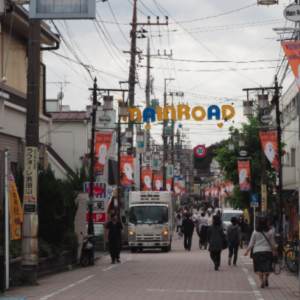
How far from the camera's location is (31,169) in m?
15.5

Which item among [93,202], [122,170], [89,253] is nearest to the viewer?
[89,253]

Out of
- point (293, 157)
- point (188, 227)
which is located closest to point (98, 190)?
point (188, 227)

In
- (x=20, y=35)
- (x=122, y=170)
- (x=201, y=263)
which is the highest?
(x=20, y=35)

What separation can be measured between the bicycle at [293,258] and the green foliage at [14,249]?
8361 millimetres

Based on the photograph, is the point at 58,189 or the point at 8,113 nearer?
the point at 58,189

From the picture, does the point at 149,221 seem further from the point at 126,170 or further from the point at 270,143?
the point at 126,170

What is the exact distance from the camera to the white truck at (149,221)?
30359 millimetres

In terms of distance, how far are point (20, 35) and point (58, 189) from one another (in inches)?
302

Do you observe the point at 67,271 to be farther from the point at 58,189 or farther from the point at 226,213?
the point at 226,213

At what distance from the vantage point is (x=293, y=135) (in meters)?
42.5

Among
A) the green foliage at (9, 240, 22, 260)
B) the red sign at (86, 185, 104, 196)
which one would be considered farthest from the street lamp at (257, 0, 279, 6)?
the red sign at (86, 185, 104, 196)

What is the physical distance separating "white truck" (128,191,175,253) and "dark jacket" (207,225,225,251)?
1028 cm

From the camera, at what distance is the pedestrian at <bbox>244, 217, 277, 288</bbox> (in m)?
14.8

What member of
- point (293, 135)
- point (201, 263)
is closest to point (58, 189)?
point (201, 263)
